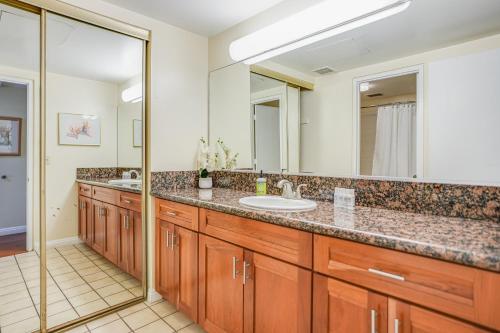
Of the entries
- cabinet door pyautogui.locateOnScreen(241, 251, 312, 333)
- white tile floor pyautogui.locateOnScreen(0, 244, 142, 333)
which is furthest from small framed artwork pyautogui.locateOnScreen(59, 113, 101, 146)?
cabinet door pyautogui.locateOnScreen(241, 251, 312, 333)

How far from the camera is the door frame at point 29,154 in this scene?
5.74 ft

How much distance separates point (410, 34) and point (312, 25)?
523 millimetres

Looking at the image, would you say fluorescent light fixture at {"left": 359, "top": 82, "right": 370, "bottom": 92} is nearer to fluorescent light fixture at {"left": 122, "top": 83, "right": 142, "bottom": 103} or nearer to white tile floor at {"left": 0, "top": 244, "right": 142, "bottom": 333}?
fluorescent light fixture at {"left": 122, "top": 83, "right": 142, "bottom": 103}

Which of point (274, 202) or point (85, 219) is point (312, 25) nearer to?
point (274, 202)

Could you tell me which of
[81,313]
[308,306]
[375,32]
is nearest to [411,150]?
[375,32]

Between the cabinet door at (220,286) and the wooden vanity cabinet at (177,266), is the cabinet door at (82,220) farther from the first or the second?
the cabinet door at (220,286)

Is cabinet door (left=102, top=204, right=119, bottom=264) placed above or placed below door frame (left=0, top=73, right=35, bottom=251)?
below

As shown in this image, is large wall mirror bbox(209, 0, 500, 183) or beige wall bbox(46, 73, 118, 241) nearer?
large wall mirror bbox(209, 0, 500, 183)

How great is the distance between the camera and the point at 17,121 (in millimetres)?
1771

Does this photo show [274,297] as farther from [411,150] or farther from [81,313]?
[81,313]

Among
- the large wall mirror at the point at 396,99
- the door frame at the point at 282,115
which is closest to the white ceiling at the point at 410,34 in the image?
the large wall mirror at the point at 396,99

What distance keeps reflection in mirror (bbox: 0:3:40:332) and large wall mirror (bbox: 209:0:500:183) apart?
1528 mm

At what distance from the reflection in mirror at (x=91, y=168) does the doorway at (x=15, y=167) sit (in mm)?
126

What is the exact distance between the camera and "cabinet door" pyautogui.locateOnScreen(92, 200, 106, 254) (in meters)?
2.12
